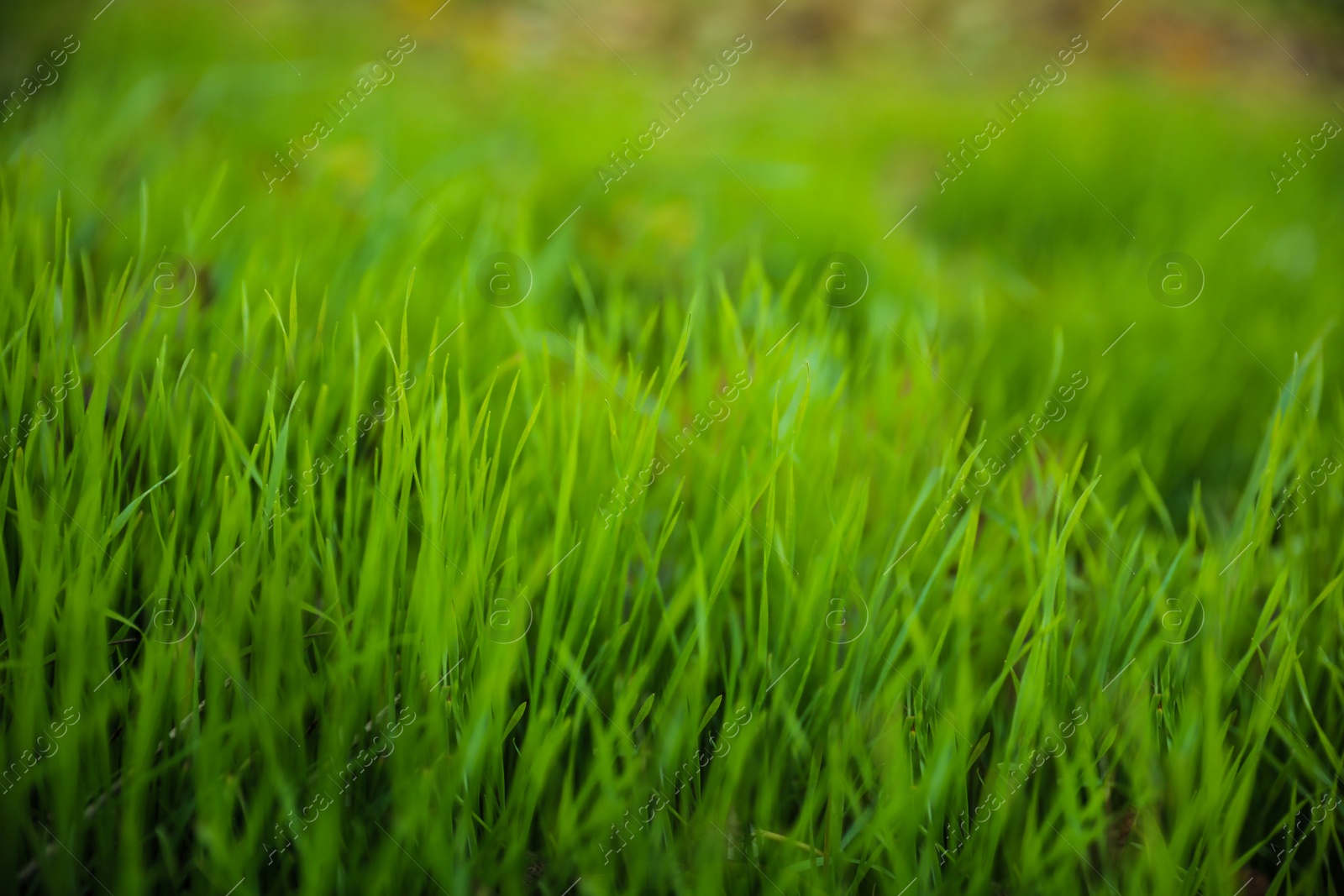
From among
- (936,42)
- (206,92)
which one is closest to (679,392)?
(206,92)

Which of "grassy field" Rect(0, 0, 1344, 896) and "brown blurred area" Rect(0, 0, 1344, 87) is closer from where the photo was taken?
"grassy field" Rect(0, 0, 1344, 896)

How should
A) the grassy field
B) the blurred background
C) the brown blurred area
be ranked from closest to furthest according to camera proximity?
the grassy field, the blurred background, the brown blurred area

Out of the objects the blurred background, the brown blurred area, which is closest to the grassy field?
the blurred background

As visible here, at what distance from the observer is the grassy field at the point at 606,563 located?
2.37 ft

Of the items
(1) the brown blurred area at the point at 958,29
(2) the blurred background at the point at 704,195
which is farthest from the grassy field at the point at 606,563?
(1) the brown blurred area at the point at 958,29

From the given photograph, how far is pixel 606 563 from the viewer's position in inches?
33.6

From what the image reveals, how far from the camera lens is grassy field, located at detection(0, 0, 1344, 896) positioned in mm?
722

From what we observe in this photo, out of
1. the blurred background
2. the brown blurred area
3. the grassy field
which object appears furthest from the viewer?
the brown blurred area

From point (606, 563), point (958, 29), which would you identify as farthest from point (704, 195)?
point (958, 29)

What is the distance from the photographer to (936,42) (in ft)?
15.2

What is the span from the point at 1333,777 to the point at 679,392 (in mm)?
905

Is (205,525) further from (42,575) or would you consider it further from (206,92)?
(206,92)

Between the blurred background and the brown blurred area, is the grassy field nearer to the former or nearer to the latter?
the blurred background

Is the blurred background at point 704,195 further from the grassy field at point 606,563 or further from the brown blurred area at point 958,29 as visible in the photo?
the brown blurred area at point 958,29
